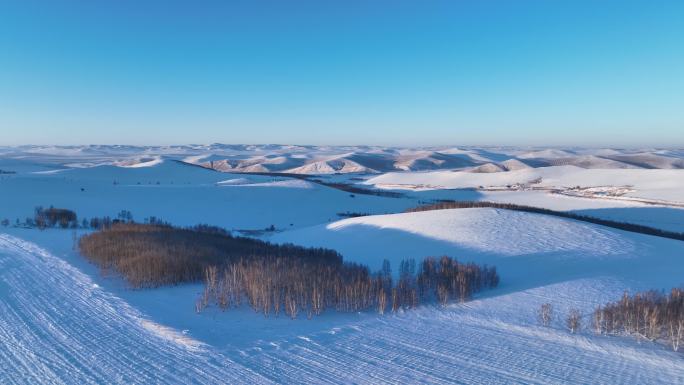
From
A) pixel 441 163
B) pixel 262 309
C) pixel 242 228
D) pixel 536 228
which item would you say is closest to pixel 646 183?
pixel 536 228

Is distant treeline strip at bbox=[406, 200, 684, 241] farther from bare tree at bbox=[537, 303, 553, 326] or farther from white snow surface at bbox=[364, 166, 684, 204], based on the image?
white snow surface at bbox=[364, 166, 684, 204]

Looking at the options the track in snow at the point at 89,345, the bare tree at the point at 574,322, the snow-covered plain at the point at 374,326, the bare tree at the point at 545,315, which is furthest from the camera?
the bare tree at the point at 545,315

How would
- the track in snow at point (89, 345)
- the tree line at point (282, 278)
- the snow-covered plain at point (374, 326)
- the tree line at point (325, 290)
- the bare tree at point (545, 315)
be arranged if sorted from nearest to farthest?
1. the track in snow at point (89, 345)
2. the snow-covered plain at point (374, 326)
3. the bare tree at point (545, 315)
4. the tree line at point (325, 290)
5. the tree line at point (282, 278)

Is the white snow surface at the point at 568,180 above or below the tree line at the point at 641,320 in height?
below

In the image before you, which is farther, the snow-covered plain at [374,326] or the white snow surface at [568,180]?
the white snow surface at [568,180]

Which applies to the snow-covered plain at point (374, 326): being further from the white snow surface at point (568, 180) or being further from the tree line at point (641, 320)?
the white snow surface at point (568, 180)

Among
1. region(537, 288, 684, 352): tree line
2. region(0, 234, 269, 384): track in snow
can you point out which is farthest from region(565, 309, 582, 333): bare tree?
region(0, 234, 269, 384): track in snow

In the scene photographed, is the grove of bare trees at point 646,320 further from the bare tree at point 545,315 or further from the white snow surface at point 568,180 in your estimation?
the white snow surface at point 568,180

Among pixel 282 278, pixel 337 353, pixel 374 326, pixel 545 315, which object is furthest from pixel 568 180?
pixel 337 353

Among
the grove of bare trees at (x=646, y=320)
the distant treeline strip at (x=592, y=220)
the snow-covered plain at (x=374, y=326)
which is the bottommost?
the distant treeline strip at (x=592, y=220)

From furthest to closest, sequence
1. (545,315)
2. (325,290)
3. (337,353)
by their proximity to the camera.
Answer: (325,290)
(545,315)
(337,353)

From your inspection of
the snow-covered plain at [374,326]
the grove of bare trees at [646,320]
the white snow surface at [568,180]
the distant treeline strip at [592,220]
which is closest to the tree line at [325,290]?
the snow-covered plain at [374,326]

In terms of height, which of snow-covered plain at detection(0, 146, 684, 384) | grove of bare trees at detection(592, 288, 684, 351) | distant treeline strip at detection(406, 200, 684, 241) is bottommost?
distant treeline strip at detection(406, 200, 684, 241)

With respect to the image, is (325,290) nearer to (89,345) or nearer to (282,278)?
(282,278)
